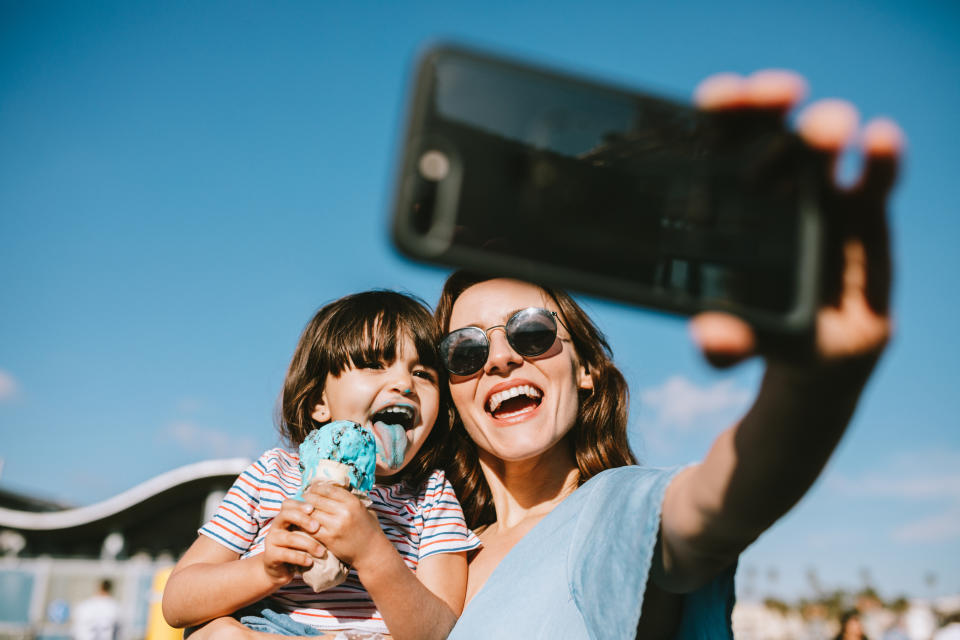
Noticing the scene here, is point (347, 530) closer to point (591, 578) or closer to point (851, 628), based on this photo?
point (591, 578)

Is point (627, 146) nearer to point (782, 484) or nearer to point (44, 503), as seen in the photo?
point (782, 484)

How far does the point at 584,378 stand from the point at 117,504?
19.8 metres

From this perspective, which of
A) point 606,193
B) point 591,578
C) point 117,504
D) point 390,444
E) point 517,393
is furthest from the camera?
point 117,504

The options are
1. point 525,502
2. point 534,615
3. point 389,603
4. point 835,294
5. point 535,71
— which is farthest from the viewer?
point 525,502

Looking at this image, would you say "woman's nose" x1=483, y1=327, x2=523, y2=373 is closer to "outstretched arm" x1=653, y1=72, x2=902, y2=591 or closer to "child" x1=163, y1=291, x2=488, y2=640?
"child" x1=163, y1=291, x2=488, y2=640

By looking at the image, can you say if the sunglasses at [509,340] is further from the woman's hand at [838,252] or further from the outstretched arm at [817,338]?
the woman's hand at [838,252]

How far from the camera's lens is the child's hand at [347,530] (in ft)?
6.70

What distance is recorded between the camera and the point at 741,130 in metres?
1.08

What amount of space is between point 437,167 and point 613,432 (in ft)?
6.90

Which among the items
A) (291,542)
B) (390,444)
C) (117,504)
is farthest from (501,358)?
(117,504)

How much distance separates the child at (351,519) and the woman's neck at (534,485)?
0.25m

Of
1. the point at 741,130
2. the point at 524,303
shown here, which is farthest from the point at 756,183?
the point at 524,303

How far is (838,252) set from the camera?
1033 mm

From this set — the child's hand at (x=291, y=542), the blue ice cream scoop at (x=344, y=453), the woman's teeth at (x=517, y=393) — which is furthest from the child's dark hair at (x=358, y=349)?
the child's hand at (x=291, y=542)
